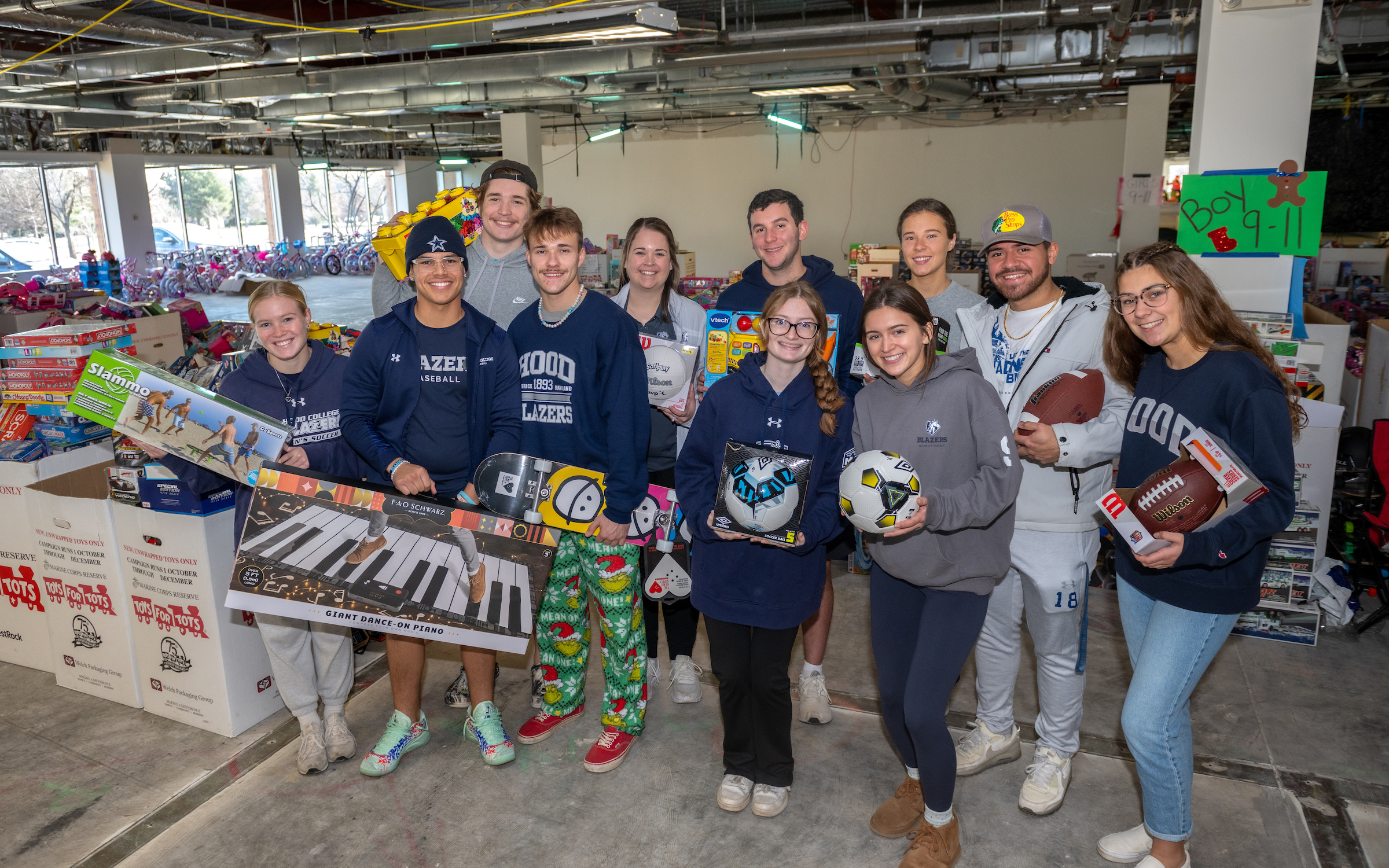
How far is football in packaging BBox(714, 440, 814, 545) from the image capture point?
7.15 ft

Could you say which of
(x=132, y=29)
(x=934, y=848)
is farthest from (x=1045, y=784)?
(x=132, y=29)

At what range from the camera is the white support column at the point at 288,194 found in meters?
21.5

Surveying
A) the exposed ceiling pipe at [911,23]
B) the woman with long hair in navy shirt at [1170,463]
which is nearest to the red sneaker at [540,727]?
the woman with long hair in navy shirt at [1170,463]

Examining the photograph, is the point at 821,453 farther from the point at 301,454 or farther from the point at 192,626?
the point at 192,626

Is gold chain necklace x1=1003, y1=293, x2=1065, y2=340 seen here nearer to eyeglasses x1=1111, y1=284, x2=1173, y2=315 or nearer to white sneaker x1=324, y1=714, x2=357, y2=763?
eyeglasses x1=1111, y1=284, x2=1173, y2=315

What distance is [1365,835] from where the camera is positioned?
249 cm

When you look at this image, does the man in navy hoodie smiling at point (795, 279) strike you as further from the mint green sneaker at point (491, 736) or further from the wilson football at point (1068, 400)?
the mint green sneaker at point (491, 736)

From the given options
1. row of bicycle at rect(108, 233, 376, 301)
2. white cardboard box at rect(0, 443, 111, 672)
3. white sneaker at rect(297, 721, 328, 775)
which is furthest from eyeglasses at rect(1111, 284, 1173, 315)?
row of bicycle at rect(108, 233, 376, 301)

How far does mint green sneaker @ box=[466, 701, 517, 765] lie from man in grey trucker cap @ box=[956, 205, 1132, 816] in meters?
1.42

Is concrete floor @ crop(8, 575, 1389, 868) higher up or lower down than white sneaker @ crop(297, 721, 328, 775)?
lower down

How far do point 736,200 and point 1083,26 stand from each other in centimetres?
670

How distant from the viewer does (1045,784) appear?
2.61 m

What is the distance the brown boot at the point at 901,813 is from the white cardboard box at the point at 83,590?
8.97 ft

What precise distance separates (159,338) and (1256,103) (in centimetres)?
678
